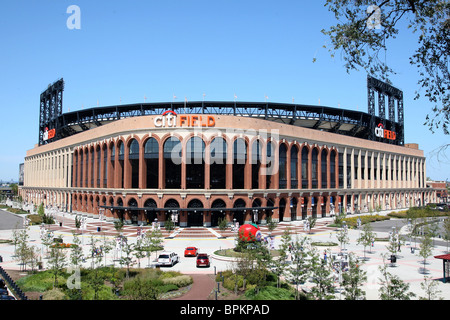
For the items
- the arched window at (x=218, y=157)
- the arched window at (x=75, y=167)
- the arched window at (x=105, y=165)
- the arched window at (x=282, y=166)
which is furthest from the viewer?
the arched window at (x=75, y=167)

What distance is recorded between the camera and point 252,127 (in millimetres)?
71875

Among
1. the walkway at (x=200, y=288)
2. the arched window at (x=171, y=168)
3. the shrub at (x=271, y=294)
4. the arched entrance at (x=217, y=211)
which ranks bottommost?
the walkway at (x=200, y=288)

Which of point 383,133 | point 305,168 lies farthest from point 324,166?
point 383,133

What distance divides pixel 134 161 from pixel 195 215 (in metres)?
19.9

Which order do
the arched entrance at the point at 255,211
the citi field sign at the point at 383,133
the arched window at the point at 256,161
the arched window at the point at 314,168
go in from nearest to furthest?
1. the arched entrance at the point at 255,211
2. the arched window at the point at 256,161
3. the arched window at the point at 314,168
4. the citi field sign at the point at 383,133

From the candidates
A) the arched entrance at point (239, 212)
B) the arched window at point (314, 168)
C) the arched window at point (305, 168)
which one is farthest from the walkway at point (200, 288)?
the arched window at point (314, 168)

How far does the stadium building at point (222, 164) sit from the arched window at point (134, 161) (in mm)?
232

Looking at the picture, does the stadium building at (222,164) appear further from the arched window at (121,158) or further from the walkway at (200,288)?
the walkway at (200,288)

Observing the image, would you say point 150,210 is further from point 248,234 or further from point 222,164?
point 248,234

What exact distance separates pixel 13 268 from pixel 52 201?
8981cm

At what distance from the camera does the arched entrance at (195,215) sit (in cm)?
6906

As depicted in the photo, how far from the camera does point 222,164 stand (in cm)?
7294
